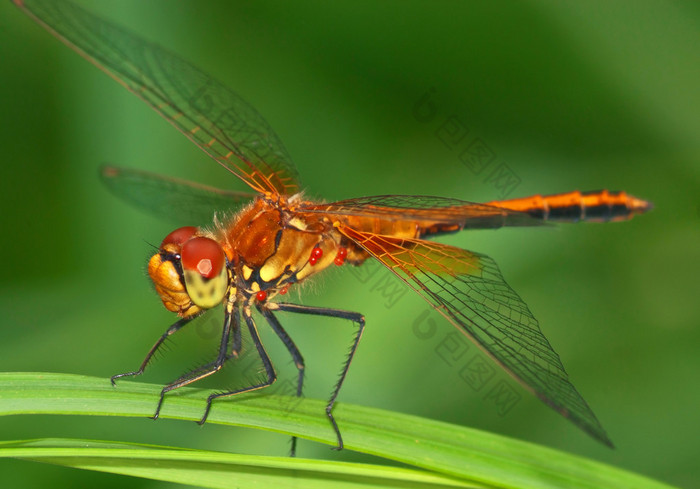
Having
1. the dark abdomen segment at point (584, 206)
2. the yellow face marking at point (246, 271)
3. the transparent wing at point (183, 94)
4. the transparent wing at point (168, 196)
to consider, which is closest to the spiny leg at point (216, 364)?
the yellow face marking at point (246, 271)

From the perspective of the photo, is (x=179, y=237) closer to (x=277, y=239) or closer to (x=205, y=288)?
(x=205, y=288)

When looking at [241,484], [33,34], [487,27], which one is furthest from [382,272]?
[33,34]

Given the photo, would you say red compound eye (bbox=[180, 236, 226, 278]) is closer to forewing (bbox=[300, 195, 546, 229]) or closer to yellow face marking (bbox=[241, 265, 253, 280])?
yellow face marking (bbox=[241, 265, 253, 280])

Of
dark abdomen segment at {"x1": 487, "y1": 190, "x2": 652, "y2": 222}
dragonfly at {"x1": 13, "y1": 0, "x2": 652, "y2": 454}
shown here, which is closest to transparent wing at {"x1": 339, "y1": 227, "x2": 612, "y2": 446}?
dragonfly at {"x1": 13, "y1": 0, "x2": 652, "y2": 454}

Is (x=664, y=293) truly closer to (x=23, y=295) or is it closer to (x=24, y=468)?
(x=24, y=468)

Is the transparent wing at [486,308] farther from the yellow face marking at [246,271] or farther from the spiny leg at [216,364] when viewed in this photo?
the spiny leg at [216,364]

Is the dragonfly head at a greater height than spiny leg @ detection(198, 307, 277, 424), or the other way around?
the dragonfly head
